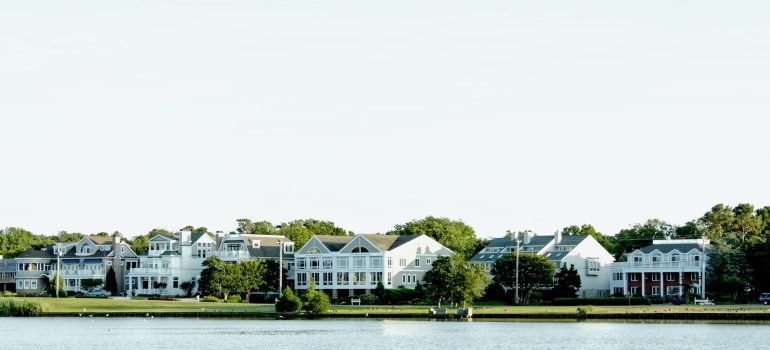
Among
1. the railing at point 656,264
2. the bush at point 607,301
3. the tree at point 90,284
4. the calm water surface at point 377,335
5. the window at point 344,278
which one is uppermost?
the railing at point 656,264

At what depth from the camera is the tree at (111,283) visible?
141000 millimetres

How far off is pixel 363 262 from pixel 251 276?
12.0 metres

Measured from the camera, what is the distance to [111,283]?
142 meters

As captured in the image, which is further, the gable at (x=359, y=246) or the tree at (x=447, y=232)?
the tree at (x=447, y=232)

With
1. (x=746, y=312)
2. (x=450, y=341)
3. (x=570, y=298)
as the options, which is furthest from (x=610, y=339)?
(x=570, y=298)

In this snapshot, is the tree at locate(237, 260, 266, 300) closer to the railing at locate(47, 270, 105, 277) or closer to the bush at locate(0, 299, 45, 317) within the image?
the bush at locate(0, 299, 45, 317)

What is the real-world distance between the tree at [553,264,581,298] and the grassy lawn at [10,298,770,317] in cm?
831


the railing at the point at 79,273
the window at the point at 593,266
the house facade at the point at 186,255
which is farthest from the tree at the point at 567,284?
the railing at the point at 79,273

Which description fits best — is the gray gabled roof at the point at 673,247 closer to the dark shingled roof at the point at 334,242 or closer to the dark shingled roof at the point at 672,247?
the dark shingled roof at the point at 672,247

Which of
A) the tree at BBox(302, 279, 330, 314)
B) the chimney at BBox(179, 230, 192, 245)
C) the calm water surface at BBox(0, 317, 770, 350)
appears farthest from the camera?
the chimney at BBox(179, 230, 192, 245)

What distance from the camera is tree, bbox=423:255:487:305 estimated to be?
99.1 metres

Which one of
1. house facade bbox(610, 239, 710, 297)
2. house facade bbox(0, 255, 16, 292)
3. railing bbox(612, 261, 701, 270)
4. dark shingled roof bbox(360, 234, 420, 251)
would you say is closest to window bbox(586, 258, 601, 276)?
house facade bbox(610, 239, 710, 297)

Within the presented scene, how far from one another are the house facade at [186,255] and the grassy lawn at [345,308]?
14.5 meters

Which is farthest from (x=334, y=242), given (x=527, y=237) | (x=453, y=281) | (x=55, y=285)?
(x=453, y=281)
